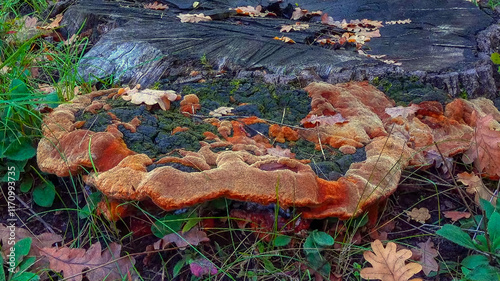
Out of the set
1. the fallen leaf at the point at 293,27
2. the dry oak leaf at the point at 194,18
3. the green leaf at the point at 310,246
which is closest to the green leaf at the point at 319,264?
the green leaf at the point at 310,246

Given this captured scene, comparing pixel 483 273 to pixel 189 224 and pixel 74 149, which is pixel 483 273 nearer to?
pixel 189 224

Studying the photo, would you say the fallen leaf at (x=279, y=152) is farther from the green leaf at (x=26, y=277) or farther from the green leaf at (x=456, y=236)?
the green leaf at (x=26, y=277)

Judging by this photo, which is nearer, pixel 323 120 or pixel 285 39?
pixel 323 120

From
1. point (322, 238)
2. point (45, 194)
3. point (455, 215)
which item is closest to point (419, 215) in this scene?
point (455, 215)

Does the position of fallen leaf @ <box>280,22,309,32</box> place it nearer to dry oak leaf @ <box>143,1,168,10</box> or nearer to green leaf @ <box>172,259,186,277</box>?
dry oak leaf @ <box>143,1,168,10</box>

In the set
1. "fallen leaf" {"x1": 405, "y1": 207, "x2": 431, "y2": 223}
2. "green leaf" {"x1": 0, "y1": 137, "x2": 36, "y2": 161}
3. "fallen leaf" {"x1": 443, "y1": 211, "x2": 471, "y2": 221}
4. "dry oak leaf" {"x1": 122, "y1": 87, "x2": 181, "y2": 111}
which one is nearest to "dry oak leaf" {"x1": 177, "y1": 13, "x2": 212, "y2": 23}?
"dry oak leaf" {"x1": 122, "y1": 87, "x2": 181, "y2": 111}

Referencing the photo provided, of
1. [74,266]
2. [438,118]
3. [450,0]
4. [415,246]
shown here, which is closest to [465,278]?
[415,246]
